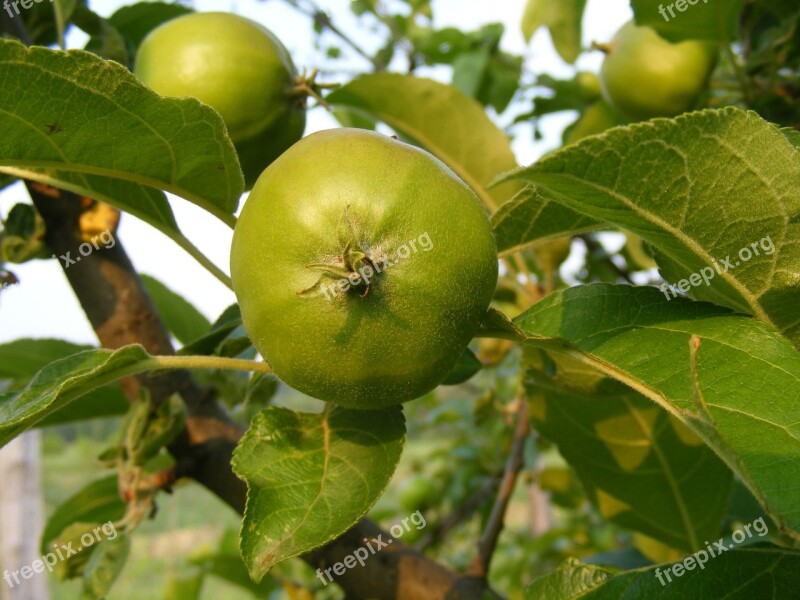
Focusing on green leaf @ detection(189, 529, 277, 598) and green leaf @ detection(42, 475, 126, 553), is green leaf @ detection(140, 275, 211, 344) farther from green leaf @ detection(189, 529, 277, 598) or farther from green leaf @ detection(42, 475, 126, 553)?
green leaf @ detection(189, 529, 277, 598)

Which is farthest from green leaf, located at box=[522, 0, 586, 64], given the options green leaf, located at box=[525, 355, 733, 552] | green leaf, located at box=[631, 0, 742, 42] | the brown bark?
the brown bark

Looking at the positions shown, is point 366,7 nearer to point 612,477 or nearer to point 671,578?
point 612,477

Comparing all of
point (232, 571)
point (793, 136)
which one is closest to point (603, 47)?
point (793, 136)

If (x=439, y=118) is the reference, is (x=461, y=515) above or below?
below

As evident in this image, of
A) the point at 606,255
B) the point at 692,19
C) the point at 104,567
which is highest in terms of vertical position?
the point at 692,19

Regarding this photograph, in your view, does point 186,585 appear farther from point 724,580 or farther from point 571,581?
point 724,580
